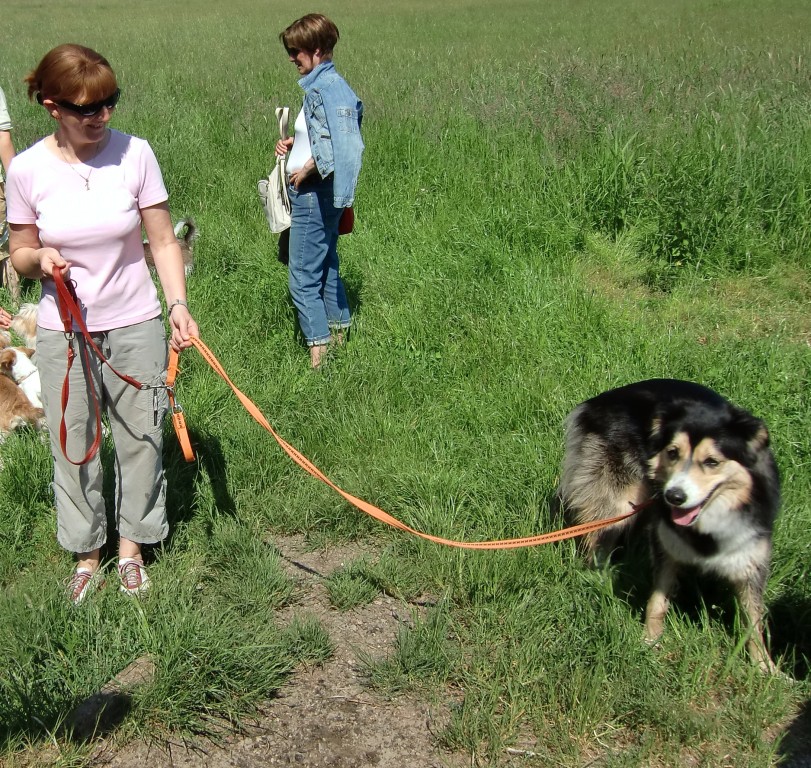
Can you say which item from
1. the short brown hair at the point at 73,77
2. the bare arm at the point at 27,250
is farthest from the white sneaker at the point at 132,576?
the short brown hair at the point at 73,77

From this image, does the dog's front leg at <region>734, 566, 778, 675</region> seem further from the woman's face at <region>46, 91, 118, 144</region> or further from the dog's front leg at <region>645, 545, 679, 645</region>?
the woman's face at <region>46, 91, 118, 144</region>

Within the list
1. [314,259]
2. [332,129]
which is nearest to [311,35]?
[332,129]

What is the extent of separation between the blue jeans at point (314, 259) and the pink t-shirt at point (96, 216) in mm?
1792

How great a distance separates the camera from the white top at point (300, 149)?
14.8ft

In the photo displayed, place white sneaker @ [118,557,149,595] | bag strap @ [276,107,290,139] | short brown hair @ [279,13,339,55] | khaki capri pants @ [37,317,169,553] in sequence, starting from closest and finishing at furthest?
khaki capri pants @ [37,317,169,553] → white sneaker @ [118,557,149,595] → short brown hair @ [279,13,339,55] → bag strap @ [276,107,290,139]

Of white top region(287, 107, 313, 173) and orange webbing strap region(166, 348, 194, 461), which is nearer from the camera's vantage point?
orange webbing strap region(166, 348, 194, 461)

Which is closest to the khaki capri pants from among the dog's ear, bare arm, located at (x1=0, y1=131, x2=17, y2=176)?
the dog's ear

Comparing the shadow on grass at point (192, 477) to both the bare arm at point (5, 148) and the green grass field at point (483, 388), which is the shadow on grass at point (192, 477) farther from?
the bare arm at point (5, 148)

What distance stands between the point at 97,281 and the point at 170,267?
29 cm

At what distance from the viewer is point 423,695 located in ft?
8.96

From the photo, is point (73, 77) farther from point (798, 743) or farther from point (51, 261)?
point (798, 743)

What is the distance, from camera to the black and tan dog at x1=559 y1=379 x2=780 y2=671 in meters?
2.64

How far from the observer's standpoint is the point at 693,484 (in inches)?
102

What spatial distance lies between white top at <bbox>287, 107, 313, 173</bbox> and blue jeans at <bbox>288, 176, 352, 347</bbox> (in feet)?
0.36
